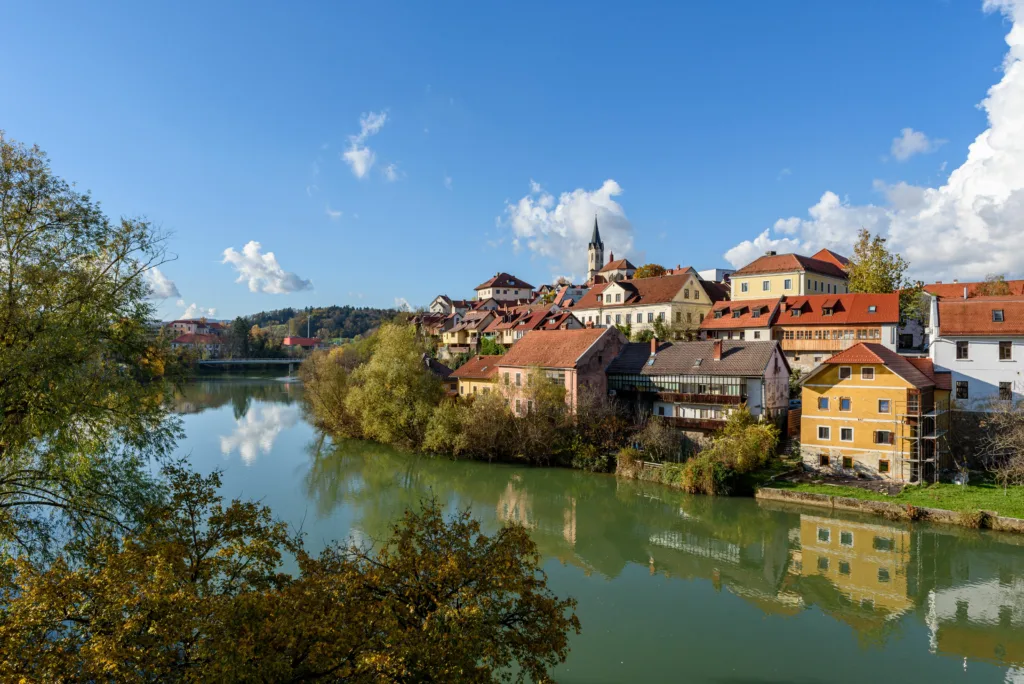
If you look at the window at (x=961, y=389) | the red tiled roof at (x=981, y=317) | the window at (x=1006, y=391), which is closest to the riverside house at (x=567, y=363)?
the red tiled roof at (x=981, y=317)

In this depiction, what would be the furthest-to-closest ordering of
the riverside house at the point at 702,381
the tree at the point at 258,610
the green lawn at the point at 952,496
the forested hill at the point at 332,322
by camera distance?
1. the forested hill at the point at 332,322
2. the riverside house at the point at 702,381
3. the green lawn at the point at 952,496
4. the tree at the point at 258,610

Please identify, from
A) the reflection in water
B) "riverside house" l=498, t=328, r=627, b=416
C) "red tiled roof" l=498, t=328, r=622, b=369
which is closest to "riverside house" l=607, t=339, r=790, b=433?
"riverside house" l=498, t=328, r=627, b=416

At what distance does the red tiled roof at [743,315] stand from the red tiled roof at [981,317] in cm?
1256

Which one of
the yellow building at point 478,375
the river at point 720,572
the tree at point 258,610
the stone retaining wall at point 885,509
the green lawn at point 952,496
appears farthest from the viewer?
the yellow building at point 478,375

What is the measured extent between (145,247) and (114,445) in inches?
154

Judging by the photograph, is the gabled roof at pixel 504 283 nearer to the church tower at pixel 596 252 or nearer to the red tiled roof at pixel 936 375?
the church tower at pixel 596 252

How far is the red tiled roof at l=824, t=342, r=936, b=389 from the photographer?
82.3ft

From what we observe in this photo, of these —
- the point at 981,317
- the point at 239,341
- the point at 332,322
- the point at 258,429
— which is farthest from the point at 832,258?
the point at 332,322

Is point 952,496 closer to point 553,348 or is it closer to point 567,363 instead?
point 567,363

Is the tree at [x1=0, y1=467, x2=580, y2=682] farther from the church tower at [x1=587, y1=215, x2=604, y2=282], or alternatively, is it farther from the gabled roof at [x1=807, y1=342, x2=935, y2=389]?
the church tower at [x1=587, y1=215, x2=604, y2=282]

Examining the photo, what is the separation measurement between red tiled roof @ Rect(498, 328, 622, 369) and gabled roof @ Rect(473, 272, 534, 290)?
187 ft

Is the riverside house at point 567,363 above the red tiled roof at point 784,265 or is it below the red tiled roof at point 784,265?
below

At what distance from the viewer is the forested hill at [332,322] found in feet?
521

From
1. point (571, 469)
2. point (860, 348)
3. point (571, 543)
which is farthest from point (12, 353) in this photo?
point (860, 348)
